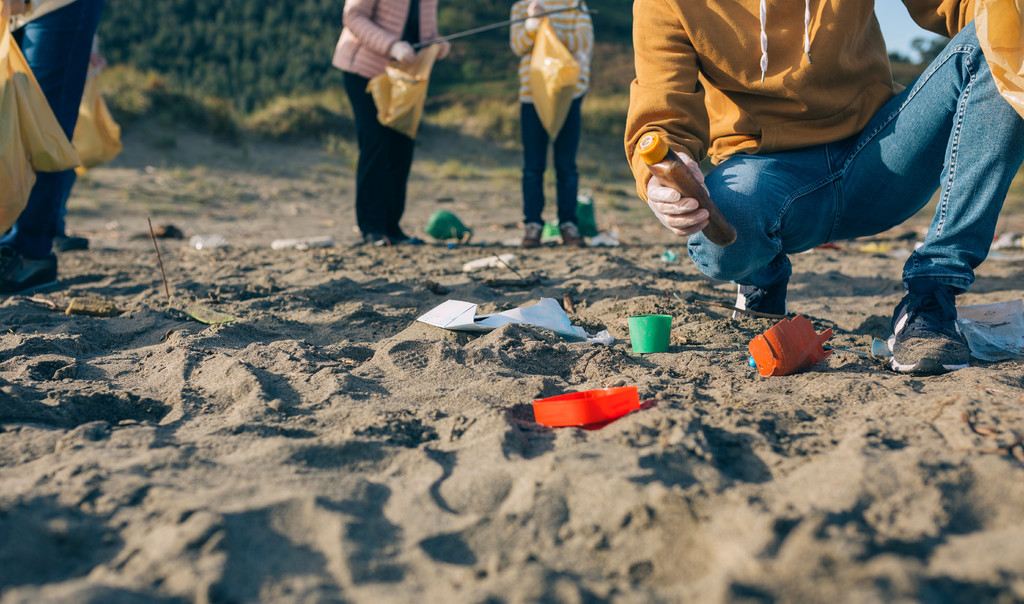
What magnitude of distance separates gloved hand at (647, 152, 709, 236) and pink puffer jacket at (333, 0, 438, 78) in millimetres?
2820

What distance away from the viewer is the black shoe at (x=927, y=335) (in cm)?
176

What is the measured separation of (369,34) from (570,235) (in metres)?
1.67

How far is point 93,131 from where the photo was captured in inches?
169

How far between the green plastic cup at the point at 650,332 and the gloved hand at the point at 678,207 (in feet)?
1.28

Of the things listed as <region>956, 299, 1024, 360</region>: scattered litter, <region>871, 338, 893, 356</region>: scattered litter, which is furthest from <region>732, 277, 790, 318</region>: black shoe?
<region>956, 299, 1024, 360</region>: scattered litter

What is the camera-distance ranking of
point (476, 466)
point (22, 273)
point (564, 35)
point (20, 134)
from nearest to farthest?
point (476, 466) → point (20, 134) → point (22, 273) → point (564, 35)

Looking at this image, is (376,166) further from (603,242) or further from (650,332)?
(650,332)

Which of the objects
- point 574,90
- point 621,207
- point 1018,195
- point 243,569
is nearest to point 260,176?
point 621,207

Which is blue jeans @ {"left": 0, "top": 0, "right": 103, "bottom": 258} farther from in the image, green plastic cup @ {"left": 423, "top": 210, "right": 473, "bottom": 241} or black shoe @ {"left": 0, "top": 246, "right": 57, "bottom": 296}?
green plastic cup @ {"left": 423, "top": 210, "right": 473, "bottom": 241}

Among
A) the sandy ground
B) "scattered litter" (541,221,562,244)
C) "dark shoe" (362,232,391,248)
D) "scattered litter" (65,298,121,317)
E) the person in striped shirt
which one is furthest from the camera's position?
"scattered litter" (541,221,562,244)

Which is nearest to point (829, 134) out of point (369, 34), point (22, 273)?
point (369, 34)

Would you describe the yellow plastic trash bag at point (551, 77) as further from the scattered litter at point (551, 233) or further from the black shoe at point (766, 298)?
the black shoe at point (766, 298)

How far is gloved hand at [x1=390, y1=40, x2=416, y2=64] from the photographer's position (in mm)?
4031

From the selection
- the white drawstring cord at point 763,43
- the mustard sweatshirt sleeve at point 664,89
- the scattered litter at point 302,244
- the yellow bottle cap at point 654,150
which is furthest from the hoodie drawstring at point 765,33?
the scattered litter at point 302,244
